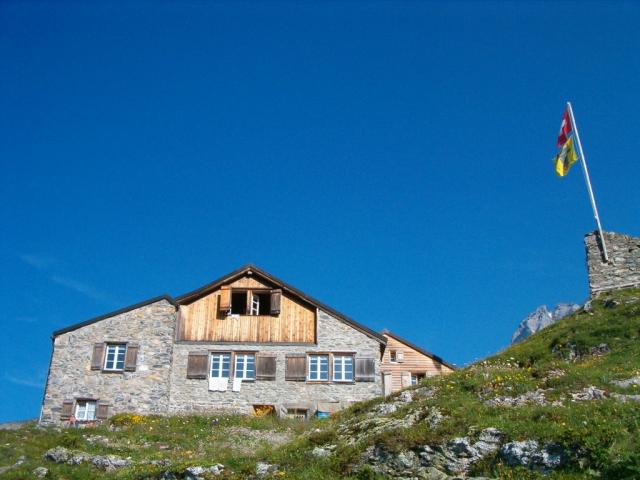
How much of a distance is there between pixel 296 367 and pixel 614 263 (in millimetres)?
18043

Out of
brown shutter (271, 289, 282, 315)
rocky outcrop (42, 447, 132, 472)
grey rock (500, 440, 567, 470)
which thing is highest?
brown shutter (271, 289, 282, 315)

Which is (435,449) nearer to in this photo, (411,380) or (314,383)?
(314,383)

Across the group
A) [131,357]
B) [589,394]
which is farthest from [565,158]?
[131,357]

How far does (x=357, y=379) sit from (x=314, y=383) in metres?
2.41

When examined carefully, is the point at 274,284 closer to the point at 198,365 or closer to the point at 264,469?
the point at 198,365

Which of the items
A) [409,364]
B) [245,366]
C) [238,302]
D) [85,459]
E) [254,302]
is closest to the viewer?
[85,459]

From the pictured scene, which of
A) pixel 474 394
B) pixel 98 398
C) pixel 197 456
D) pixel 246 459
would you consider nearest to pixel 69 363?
pixel 98 398

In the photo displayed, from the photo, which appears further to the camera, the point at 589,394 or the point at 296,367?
the point at 296,367

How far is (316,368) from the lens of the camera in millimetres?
40906

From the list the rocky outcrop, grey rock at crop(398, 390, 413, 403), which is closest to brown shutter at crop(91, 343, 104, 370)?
the rocky outcrop

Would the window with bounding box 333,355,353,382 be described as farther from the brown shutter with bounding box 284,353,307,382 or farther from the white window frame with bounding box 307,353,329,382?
the brown shutter with bounding box 284,353,307,382

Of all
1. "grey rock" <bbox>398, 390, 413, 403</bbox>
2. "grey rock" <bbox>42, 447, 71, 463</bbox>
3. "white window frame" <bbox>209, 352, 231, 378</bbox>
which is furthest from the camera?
"white window frame" <bbox>209, 352, 231, 378</bbox>

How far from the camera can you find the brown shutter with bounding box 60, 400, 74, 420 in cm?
3928

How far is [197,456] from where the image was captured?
92.7 feet
